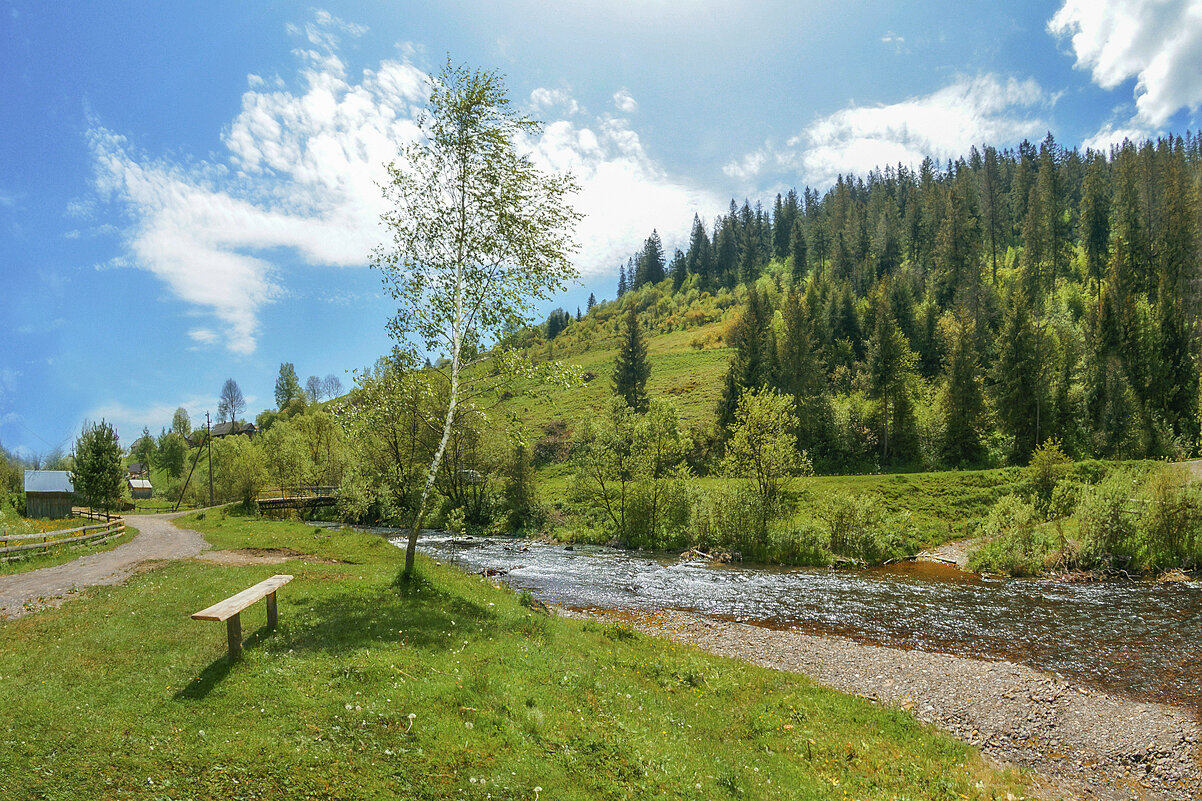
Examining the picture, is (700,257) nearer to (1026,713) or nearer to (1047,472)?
(1047,472)

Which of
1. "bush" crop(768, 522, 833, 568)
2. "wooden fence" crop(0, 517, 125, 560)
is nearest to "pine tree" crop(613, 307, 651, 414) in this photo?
"bush" crop(768, 522, 833, 568)

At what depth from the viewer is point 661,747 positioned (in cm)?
964

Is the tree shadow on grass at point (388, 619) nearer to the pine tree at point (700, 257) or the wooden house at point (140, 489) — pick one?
the wooden house at point (140, 489)

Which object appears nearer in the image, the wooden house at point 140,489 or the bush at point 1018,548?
the bush at point 1018,548

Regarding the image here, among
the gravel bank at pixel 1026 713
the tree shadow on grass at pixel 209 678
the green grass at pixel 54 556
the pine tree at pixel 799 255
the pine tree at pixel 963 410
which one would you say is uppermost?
the pine tree at pixel 799 255

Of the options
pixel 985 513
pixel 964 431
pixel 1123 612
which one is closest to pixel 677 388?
pixel 964 431

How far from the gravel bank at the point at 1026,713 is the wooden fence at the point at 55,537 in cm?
3124

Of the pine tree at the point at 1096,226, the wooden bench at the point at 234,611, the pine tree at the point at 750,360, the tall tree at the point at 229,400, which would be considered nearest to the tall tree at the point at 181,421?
the tall tree at the point at 229,400

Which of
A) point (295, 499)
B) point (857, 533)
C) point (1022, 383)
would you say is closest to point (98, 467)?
point (295, 499)

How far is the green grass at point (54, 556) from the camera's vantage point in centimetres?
2378

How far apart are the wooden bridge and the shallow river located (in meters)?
29.3

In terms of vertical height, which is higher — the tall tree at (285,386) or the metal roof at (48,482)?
the tall tree at (285,386)

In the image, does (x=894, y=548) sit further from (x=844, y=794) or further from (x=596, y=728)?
(x=596, y=728)

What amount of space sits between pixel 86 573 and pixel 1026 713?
33.5 metres
